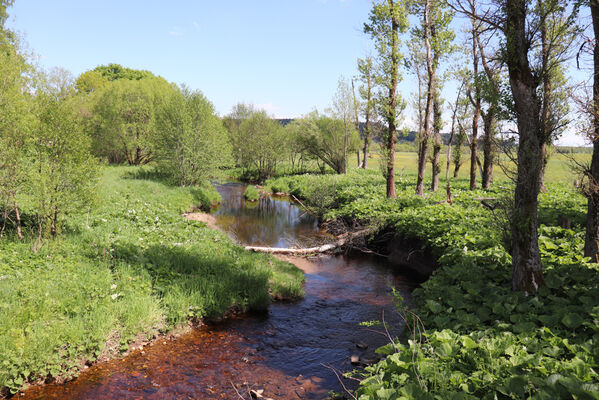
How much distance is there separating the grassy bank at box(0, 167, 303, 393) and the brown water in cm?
43

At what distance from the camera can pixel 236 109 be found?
6228 cm

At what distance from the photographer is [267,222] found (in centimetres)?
2258

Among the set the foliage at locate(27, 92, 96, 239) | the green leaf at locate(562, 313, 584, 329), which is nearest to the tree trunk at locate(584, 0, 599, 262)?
the green leaf at locate(562, 313, 584, 329)

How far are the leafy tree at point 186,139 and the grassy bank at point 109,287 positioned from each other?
13.0m

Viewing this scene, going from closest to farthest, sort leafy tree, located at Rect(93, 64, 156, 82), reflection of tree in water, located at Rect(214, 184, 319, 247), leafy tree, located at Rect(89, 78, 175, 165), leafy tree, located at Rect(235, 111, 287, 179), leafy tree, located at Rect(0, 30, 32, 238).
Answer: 1. leafy tree, located at Rect(0, 30, 32, 238)
2. reflection of tree in water, located at Rect(214, 184, 319, 247)
3. leafy tree, located at Rect(89, 78, 175, 165)
4. leafy tree, located at Rect(235, 111, 287, 179)
5. leafy tree, located at Rect(93, 64, 156, 82)

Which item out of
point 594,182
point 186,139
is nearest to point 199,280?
point 594,182

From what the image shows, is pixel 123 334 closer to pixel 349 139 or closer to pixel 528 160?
pixel 528 160

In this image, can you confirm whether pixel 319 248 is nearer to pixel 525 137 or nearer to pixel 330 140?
pixel 525 137

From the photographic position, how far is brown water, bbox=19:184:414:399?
598cm

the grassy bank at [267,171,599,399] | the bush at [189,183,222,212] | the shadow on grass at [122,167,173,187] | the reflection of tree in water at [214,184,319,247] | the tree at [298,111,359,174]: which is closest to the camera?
the grassy bank at [267,171,599,399]

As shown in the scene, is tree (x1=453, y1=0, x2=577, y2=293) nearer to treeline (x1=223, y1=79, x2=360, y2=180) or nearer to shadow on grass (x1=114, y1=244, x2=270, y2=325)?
shadow on grass (x1=114, y1=244, x2=270, y2=325)

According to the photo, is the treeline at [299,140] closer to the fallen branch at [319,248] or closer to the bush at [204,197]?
the bush at [204,197]

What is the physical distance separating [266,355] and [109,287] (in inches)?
155

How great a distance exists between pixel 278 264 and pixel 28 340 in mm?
7696
